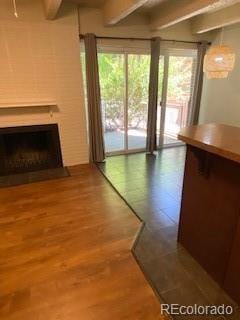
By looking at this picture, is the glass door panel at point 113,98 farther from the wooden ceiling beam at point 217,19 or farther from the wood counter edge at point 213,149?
the wood counter edge at point 213,149

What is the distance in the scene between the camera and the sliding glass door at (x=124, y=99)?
4.17 m

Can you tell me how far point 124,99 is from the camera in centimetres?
441

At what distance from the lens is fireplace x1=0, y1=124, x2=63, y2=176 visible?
3.75m

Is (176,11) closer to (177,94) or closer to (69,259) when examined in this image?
(177,94)

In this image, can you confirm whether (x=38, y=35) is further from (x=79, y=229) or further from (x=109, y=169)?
(x=79, y=229)

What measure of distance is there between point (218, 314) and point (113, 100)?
371 centimetres

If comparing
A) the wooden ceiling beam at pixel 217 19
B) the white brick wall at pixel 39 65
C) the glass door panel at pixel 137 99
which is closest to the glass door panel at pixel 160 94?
the glass door panel at pixel 137 99

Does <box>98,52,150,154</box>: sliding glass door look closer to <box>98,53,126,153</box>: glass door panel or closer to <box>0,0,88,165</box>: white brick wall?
<box>98,53,126,153</box>: glass door panel

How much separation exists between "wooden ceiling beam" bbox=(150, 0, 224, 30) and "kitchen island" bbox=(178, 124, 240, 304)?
171cm

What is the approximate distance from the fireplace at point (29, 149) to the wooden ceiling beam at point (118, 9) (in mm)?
1924

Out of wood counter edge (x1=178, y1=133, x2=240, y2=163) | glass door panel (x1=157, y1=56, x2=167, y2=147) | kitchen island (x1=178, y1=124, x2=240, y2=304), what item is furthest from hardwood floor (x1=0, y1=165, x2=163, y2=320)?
glass door panel (x1=157, y1=56, x2=167, y2=147)

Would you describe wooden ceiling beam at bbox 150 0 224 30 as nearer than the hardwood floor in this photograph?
No

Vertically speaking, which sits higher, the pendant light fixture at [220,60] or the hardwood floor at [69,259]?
the pendant light fixture at [220,60]

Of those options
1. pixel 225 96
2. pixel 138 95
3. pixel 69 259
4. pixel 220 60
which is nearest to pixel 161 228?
pixel 69 259
